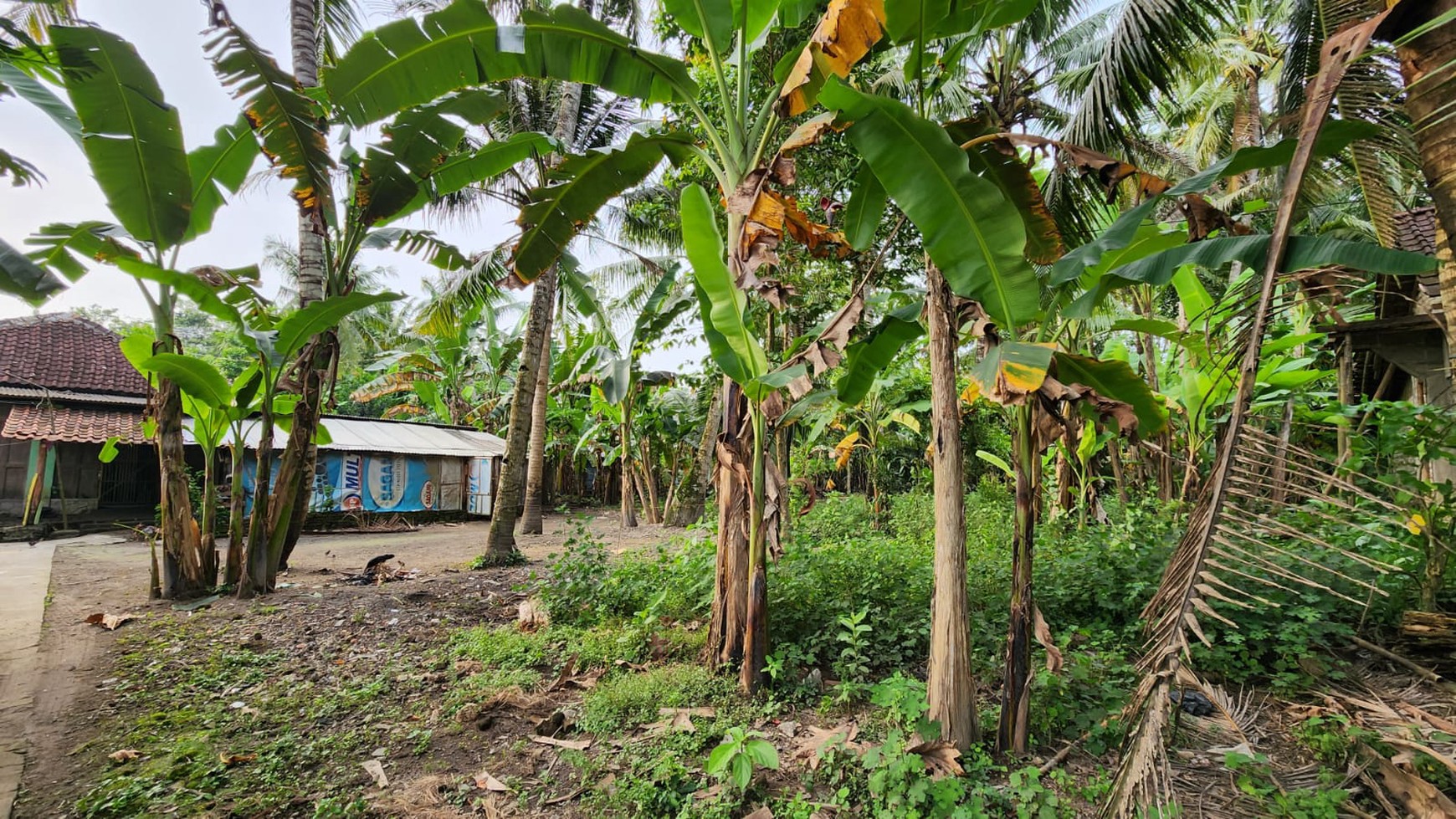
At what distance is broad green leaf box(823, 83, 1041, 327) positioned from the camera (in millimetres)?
2605

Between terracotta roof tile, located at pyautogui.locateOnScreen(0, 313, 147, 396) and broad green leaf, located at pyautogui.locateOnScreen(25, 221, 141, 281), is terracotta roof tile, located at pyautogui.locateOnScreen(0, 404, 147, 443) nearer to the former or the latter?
terracotta roof tile, located at pyautogui.locateOnScreen(0, 313, 147, 396)

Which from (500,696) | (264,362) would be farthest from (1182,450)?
(264,362)

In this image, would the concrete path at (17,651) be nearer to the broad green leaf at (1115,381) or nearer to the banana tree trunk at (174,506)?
the banana tree trunk at (174,506)

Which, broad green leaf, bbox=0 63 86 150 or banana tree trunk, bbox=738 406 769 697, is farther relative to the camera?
broad green leaf, bbox=0 63 86 150

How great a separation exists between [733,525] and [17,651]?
5338 mm

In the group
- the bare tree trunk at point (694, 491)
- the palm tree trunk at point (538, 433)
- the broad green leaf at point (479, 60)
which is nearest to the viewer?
the broad green leaf at point (479, 60)

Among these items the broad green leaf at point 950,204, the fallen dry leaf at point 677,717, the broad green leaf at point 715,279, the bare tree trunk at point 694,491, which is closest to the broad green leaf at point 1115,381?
the broad green leaf at point 950,204

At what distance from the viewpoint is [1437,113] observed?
5.44ft

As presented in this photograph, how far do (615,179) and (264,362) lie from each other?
13.3ft

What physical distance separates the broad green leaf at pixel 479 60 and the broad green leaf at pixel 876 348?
2.13 metres

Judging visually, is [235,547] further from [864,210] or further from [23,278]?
[864,210]

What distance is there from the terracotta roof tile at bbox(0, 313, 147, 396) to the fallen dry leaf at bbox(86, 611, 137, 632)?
10.6 m

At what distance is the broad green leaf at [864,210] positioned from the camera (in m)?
3.50

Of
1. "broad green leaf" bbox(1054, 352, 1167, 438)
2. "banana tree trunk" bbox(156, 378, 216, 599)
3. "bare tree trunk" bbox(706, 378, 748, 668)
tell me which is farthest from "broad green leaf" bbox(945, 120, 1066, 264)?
"banana tree trunk" bbox(156, 378, 216, 599)
